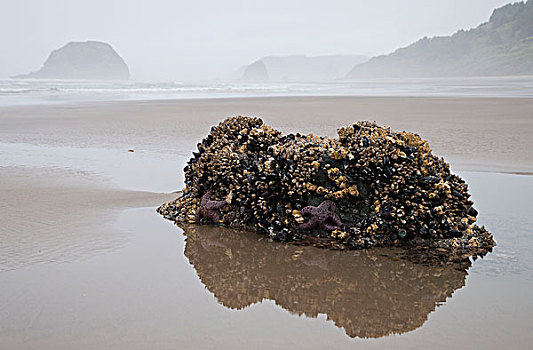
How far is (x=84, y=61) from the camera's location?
526 ft

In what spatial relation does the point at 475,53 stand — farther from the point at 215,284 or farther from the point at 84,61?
the point at 215,284

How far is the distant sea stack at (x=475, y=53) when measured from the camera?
363 feet

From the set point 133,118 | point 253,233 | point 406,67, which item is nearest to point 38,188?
point 253,233

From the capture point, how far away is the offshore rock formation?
12.4 feet

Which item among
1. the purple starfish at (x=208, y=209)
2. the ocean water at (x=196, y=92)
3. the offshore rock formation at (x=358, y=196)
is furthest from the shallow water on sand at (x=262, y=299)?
the ocean water at (x=196, y=92)

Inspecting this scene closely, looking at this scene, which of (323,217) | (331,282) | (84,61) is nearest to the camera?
(331,282)

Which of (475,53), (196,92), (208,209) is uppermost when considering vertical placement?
(475,53)

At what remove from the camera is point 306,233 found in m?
4.03

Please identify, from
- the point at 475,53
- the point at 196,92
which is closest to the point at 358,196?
the point at 196,92

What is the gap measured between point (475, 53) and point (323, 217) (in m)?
142

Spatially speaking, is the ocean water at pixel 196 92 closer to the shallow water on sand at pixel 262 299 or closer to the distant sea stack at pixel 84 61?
the shallow water on sand at pixel 262 299

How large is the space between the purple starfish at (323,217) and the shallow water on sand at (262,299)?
0.82 ft

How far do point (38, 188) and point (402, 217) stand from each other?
4411mm

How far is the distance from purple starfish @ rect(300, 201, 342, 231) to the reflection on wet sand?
248 millimetres
